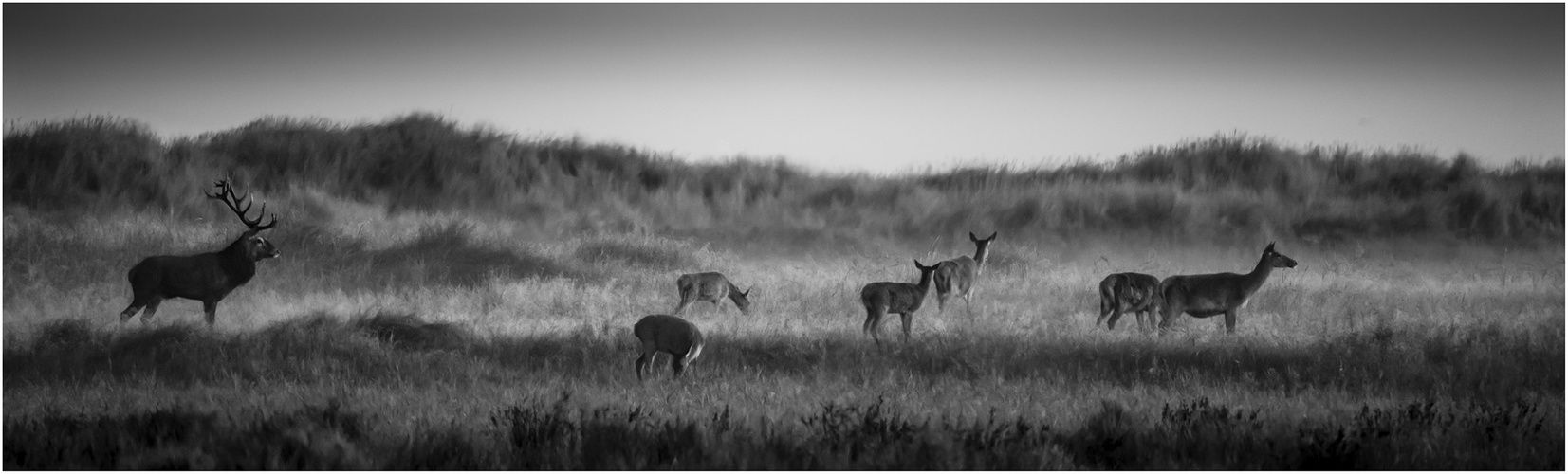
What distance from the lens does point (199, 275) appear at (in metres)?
10.5

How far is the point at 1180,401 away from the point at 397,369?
564cm

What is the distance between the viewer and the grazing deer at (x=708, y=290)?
36.6 feet

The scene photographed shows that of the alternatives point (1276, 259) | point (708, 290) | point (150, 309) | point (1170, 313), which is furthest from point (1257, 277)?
point (150, 309)

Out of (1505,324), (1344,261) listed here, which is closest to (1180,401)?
(1505,324)

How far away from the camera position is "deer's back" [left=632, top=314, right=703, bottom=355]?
8.41 meters

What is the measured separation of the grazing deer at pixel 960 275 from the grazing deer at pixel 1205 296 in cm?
184

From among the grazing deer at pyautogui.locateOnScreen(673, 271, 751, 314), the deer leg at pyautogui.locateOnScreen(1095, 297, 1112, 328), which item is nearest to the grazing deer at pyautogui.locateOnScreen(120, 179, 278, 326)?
the grazing deer at pyautogui.locateOnScreen(673, 271, 751, 314)

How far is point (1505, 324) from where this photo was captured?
10523mm

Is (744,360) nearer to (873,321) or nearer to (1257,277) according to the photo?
(873,321)

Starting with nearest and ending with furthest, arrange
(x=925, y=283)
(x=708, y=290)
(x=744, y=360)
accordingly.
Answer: (x=744, y=360) → (x=925, y=283) → (x=708, y=290)

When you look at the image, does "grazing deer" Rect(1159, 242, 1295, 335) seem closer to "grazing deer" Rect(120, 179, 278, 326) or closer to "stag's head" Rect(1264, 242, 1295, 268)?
"stag's head" Rect(1264, 242, 1295, 268)

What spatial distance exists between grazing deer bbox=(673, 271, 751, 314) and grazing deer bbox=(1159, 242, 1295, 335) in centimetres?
393

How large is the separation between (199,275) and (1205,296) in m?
9.19

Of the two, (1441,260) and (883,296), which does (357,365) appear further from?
(1441,260)
